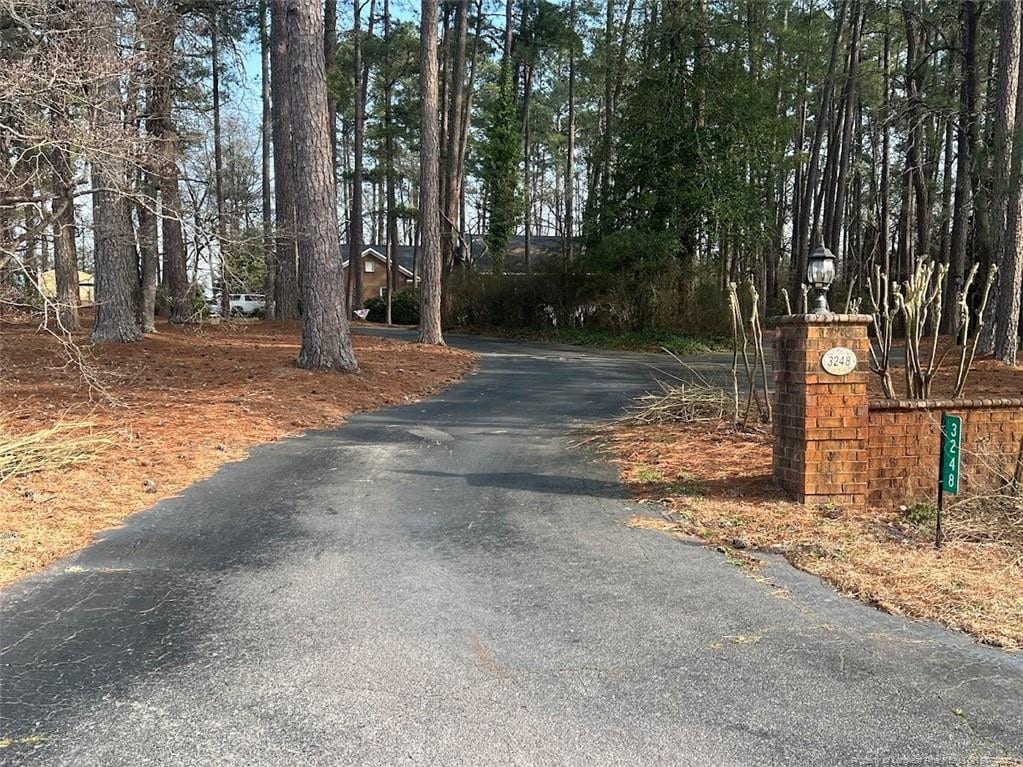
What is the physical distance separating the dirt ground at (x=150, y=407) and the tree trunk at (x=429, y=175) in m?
2.93

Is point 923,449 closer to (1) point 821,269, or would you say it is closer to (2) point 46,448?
(1) point 821,269

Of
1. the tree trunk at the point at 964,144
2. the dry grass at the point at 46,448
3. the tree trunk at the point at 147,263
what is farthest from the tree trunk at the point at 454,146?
the dry grass at the point at 46,448

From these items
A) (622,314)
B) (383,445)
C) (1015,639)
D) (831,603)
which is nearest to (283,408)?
(383,445)

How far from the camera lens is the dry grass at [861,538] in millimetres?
3689

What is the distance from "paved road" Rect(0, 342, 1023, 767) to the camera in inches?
98.3

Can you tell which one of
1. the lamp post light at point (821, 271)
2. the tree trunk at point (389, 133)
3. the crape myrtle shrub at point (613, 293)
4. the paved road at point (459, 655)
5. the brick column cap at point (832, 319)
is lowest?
the paved road at point (459, 655)

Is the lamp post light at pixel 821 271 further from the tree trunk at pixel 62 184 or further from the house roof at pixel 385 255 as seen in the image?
the house roof at pixel 385 255

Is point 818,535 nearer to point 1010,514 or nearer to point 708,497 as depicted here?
point 708,497

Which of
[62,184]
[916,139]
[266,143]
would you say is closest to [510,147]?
[266,143]

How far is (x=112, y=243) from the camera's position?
12.8m

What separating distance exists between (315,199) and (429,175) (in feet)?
24.0

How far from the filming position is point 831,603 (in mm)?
3719

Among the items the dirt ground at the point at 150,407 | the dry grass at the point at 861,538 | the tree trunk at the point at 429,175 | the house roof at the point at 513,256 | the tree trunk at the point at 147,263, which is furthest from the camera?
the house roof at the point at 513,256

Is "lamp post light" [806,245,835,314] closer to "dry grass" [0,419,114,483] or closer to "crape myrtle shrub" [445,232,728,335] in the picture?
"dry grass" [0,419,114,483]
